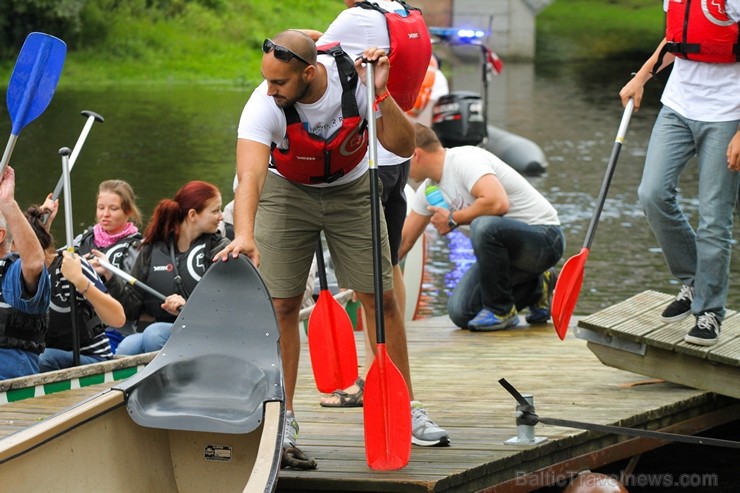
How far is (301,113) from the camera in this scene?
14.8 feet

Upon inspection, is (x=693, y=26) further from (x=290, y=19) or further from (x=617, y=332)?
(x=290, y=19)

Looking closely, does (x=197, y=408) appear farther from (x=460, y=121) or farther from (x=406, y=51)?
(x=460, y=121)

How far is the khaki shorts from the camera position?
4.77 metres

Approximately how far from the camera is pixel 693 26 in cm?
527

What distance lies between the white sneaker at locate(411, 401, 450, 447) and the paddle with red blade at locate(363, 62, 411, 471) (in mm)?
274

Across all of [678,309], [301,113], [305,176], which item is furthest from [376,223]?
[678,309]

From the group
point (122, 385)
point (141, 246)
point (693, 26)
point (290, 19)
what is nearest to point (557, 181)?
point (141, 246)

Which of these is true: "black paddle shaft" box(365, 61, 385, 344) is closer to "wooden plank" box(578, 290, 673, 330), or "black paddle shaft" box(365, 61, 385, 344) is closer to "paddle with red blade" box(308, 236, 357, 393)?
"paddle with red blade" box(308, 236, 357, 393)

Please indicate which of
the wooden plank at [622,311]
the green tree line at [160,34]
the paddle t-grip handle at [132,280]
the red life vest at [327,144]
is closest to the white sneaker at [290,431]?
the red life vest at [327,144]

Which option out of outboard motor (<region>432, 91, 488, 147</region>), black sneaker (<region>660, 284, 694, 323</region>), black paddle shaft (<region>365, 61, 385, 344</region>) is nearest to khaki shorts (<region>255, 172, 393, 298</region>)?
black paddle shaft (<region>365, 61, 385, 344</region>)

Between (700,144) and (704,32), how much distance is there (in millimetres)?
430

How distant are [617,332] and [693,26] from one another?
136 cm

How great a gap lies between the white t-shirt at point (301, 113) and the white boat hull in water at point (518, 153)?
1233 cm

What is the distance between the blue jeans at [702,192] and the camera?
5.34 meters
